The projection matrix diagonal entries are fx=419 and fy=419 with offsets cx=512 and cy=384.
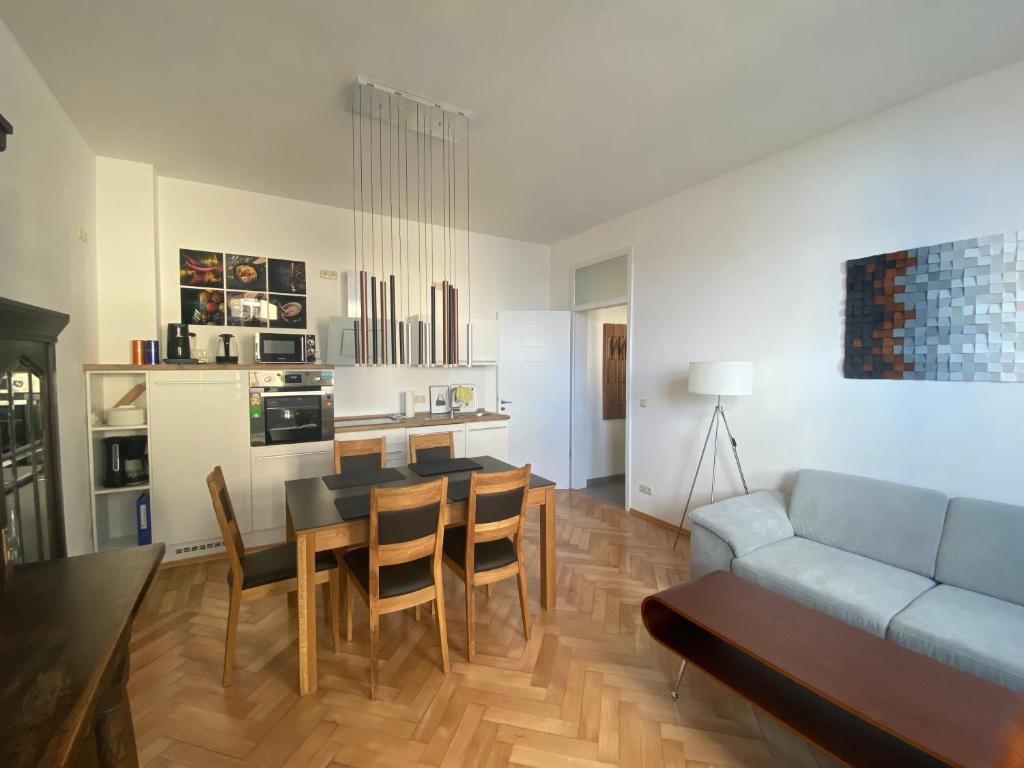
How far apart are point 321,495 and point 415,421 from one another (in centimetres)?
168

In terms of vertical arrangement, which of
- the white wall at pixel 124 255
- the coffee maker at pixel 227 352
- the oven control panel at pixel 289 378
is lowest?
the oven control panel at pixel 289 378

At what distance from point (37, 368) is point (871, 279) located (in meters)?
4.26

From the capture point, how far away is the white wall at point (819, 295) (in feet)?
7.18

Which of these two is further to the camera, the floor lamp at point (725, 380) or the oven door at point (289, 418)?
the oven door at point (289, 418)

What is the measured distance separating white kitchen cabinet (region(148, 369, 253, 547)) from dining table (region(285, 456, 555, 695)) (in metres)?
1.02

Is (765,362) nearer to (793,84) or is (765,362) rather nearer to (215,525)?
(793,84)

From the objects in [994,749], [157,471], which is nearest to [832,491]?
[994,749]

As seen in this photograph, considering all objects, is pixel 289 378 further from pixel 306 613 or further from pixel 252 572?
pixel 306 613

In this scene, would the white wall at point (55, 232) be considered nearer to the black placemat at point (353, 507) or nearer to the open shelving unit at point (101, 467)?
the open shelving unit at point (101, 467)

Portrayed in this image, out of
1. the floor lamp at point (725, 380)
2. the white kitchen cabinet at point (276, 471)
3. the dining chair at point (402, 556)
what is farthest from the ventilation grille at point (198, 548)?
the floor lamp at point (725, 380)

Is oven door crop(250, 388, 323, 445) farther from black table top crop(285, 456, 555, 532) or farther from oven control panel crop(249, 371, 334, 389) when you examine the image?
black table top crop(285, 456, 555, 532)

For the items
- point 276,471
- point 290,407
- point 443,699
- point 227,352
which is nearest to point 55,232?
point 227,352

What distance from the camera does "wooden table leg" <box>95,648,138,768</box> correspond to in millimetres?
1018

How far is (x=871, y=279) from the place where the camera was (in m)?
2.56
